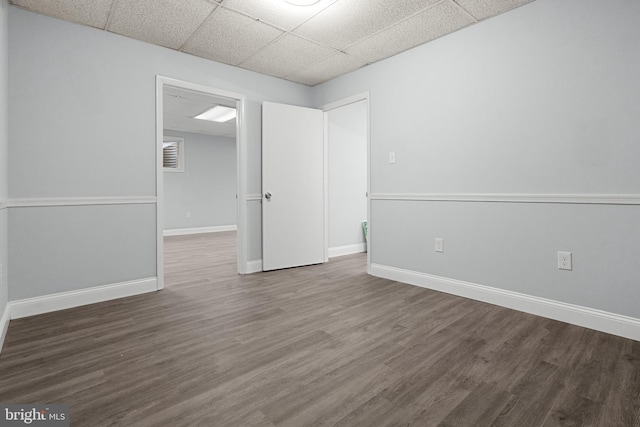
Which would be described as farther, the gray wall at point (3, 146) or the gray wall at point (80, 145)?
the gray wall at point (80, 145)

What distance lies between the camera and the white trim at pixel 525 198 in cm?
195

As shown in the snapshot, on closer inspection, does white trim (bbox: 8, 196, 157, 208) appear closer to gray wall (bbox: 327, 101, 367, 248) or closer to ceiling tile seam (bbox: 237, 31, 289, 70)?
ceiling tile seam (bbox: 237, 31, 289, 70)

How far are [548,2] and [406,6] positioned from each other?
96 cm

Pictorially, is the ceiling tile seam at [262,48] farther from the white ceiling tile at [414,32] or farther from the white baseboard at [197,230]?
the white baseboard at [197,230]

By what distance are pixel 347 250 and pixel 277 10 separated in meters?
3.21

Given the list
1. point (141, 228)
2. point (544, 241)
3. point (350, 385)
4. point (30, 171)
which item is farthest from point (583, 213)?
point (30, 171)

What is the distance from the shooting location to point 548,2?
2.21 metres

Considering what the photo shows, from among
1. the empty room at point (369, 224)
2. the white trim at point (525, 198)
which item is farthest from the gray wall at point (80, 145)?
the white trim at point (525, 198)

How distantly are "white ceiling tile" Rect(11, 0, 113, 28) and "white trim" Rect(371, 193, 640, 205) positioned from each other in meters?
2.83

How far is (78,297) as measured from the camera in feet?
8.41

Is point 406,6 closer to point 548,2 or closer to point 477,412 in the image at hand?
point 548,2

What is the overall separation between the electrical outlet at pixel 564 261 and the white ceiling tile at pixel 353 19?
200cm

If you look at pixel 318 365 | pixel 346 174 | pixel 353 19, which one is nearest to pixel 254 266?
pixel 346 174

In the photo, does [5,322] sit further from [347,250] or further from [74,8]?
[347,250]
